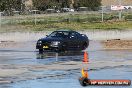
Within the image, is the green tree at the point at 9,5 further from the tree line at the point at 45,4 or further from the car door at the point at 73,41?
the car door at the point at 73,41

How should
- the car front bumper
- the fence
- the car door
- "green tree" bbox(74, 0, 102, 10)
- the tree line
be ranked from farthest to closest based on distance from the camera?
"green tree" bbox(74, 0, 102, 10)
the tree line
the fence
the car door
the car front bumper

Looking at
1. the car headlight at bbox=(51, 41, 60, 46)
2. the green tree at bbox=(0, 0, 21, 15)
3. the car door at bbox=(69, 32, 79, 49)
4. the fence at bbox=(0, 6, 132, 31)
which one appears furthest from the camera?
the green tree at bbox=(0, 0, 21, 15)

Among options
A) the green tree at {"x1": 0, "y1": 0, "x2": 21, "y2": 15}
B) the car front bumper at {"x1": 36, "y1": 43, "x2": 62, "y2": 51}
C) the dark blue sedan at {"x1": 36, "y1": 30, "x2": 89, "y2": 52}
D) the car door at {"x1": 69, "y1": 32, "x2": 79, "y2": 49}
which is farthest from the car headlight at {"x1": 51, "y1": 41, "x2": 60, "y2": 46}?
the green tree at {"x1": 0, "y1": 0, "x2": 21, "y2": 15}

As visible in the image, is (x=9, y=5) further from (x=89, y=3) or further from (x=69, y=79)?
(x=69, y=79)

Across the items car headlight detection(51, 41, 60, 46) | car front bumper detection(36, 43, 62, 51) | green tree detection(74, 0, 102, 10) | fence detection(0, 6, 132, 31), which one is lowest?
green tree detection(74, 0, 102, 10)

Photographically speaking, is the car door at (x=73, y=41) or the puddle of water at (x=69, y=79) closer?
the puddle of water at (x=69, y=79)

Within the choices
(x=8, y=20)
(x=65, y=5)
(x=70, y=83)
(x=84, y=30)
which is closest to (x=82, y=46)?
(x=84, y=30)

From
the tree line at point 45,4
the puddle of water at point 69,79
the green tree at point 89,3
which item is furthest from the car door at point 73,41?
the green tree at point 89,3

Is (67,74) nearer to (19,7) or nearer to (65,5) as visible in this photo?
(19,7)

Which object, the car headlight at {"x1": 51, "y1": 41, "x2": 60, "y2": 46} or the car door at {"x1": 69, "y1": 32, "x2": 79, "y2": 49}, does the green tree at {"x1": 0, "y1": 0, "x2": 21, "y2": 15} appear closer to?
the car door at {"x1": 69, "y1": 32, "x2": 79, "y2": 49}

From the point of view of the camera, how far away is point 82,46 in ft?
121

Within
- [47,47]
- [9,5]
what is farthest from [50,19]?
[47,47]

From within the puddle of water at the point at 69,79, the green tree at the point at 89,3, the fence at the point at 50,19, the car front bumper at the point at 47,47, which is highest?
the puddle of water at the point at 69,79

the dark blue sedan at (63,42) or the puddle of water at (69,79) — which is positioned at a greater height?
the puddle of water at (69,79)
